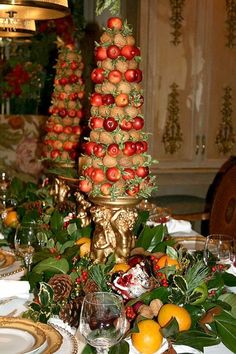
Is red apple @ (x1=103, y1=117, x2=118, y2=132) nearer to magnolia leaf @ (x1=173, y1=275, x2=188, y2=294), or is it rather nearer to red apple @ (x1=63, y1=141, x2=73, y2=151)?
magnolia leaf @ (x1=173, y1=275, x2=188, y2=294)

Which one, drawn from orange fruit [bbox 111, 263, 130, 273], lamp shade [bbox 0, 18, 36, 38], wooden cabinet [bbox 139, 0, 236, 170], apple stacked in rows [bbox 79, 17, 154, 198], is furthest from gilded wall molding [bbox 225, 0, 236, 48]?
orange fruit [bbox 111, 263, 130, 273]

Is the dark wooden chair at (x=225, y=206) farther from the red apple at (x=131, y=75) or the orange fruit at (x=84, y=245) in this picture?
the red apple at (x=131, y=75)

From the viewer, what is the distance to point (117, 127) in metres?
1.54

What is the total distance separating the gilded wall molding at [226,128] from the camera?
175 inches

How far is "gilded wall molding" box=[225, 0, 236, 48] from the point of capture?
430 cm

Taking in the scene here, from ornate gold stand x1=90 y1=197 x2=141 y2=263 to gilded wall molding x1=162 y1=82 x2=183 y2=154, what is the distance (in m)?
2.77

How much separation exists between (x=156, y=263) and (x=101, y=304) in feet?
1.29

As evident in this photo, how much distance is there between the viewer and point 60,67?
236 centimetres

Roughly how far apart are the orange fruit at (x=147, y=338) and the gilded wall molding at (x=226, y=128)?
3422 mm

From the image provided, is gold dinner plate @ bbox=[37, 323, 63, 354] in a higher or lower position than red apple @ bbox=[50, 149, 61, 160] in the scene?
lower

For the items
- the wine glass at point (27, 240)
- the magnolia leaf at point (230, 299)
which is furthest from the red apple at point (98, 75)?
the magnolia leaf at point (230, 299)

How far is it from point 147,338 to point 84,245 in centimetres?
55

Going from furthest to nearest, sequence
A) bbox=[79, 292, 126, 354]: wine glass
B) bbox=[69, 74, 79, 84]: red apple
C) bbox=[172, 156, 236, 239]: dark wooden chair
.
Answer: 1. bbox=[172, 156, 236, 239]: dark wooden chair
2. bbox=[69, 74, 79, 84]: red apple
3. bbox=[79, 292, 126, 354]: wine glass

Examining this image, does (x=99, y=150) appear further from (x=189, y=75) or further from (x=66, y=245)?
(x=189, y=75)
